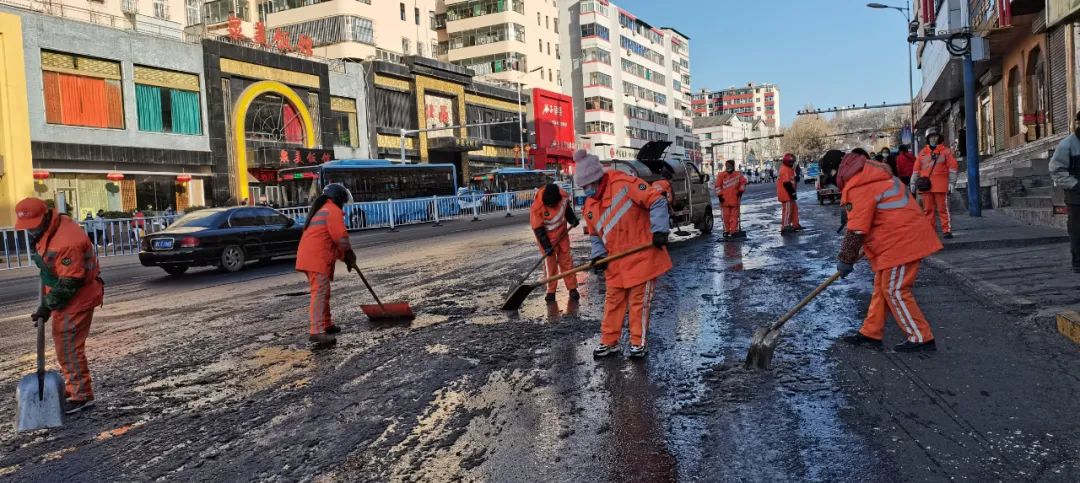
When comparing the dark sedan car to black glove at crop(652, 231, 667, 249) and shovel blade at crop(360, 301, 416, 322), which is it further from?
black glove at crop(652, 231, 667, 249)

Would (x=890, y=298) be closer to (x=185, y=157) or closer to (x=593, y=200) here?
(x=593, y=200)

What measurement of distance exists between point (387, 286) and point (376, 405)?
6432 millimetres

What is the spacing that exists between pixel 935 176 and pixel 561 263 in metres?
6.42

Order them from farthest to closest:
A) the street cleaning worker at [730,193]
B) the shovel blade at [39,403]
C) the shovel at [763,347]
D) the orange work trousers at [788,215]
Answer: the orange work trousers at [788,215]
the street cleaning worker at [730,193]
the shovel at [763,347]
the shovel blade at [39,403]

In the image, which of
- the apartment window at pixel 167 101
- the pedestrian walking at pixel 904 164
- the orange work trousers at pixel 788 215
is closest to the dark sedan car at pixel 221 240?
the orange work trousers at pixel 788 215

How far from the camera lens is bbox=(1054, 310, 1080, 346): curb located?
5.64 meters

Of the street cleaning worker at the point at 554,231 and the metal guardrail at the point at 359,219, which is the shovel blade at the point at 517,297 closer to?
the street cleaning worker at the point at 554,231

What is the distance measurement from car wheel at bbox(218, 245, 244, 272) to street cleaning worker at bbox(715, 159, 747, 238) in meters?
9.37

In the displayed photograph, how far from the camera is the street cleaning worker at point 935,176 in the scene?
1178cm

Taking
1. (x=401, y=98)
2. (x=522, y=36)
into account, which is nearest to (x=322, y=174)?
(x=401, y=98)

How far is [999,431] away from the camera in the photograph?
385cm

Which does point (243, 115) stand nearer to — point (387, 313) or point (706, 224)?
point (706, 224)

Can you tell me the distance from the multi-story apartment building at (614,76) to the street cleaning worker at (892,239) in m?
71.0

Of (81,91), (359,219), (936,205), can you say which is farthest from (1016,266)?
(81,91)
